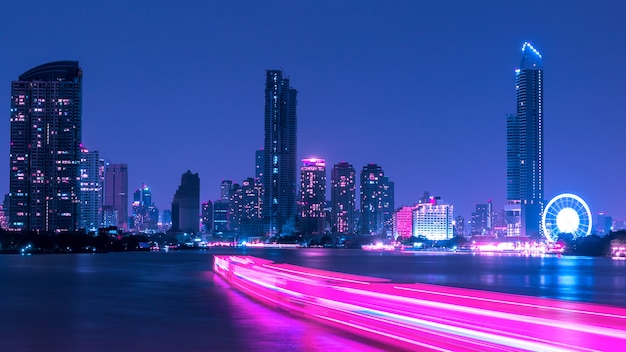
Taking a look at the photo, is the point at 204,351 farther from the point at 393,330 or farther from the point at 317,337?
the point at 393,330

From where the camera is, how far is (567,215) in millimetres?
143500

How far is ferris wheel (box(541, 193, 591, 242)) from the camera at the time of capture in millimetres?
143500

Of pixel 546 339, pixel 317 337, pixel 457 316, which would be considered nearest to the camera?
pixel 546 339

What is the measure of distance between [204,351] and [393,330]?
447 centimetres

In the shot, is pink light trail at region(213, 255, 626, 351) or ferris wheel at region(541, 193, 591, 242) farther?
ferris wheel at region(541, 193, 591, 242)

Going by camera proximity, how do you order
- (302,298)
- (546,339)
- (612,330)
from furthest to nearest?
1. (302,298)
2. (546,339)
3. (612,330)

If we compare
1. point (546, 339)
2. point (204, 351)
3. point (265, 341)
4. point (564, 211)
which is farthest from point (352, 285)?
point (564, 211)

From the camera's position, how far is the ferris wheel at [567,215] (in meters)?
144

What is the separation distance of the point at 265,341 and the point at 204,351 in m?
1.74

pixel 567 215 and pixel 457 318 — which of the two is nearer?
pixel 457 318

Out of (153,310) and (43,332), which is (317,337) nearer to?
(43,332)

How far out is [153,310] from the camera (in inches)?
977

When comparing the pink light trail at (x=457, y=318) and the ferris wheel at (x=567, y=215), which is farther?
the ferris wheel at (x=567, y=215)

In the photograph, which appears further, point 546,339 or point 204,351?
point 204,351
